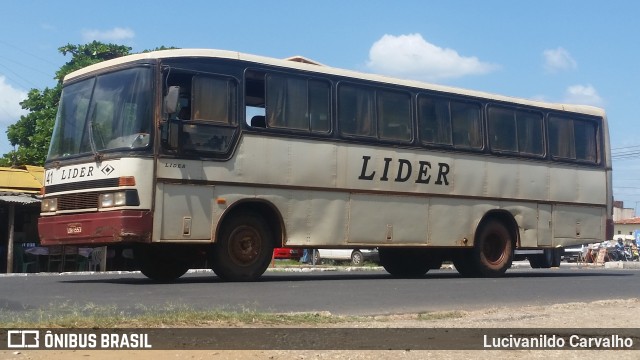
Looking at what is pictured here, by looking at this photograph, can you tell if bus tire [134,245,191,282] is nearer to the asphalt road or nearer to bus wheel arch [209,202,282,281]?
the asphalt road

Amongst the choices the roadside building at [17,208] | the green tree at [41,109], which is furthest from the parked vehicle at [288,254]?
the green tree at [41,109]

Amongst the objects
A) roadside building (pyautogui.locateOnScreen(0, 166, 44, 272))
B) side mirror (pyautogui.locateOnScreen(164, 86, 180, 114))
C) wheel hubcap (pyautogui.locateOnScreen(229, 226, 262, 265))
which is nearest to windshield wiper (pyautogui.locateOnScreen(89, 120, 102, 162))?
side mirror (pyautogui.locateOnScreen(164, 86, 180, 114))

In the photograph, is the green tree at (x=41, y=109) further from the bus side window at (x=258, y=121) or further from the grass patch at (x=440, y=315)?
the grass patch at (x=440, y=315)

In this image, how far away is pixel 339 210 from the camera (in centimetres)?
1620

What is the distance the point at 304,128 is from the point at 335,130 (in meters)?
0.68

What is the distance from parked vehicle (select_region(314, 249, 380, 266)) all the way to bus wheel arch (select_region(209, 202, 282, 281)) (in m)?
20.6

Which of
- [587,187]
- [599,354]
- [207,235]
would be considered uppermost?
[587,187]

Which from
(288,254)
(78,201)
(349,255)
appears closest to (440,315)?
(78,201)

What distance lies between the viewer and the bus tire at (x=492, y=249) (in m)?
18.6

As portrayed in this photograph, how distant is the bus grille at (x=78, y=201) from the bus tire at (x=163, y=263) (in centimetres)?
121

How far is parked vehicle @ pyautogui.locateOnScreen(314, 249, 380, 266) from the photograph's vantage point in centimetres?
3631

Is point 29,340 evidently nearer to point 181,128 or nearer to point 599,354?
point 599,354

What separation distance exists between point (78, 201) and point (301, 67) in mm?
4214

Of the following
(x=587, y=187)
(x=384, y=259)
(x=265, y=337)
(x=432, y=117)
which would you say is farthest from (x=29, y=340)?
(x=587, y=187)
